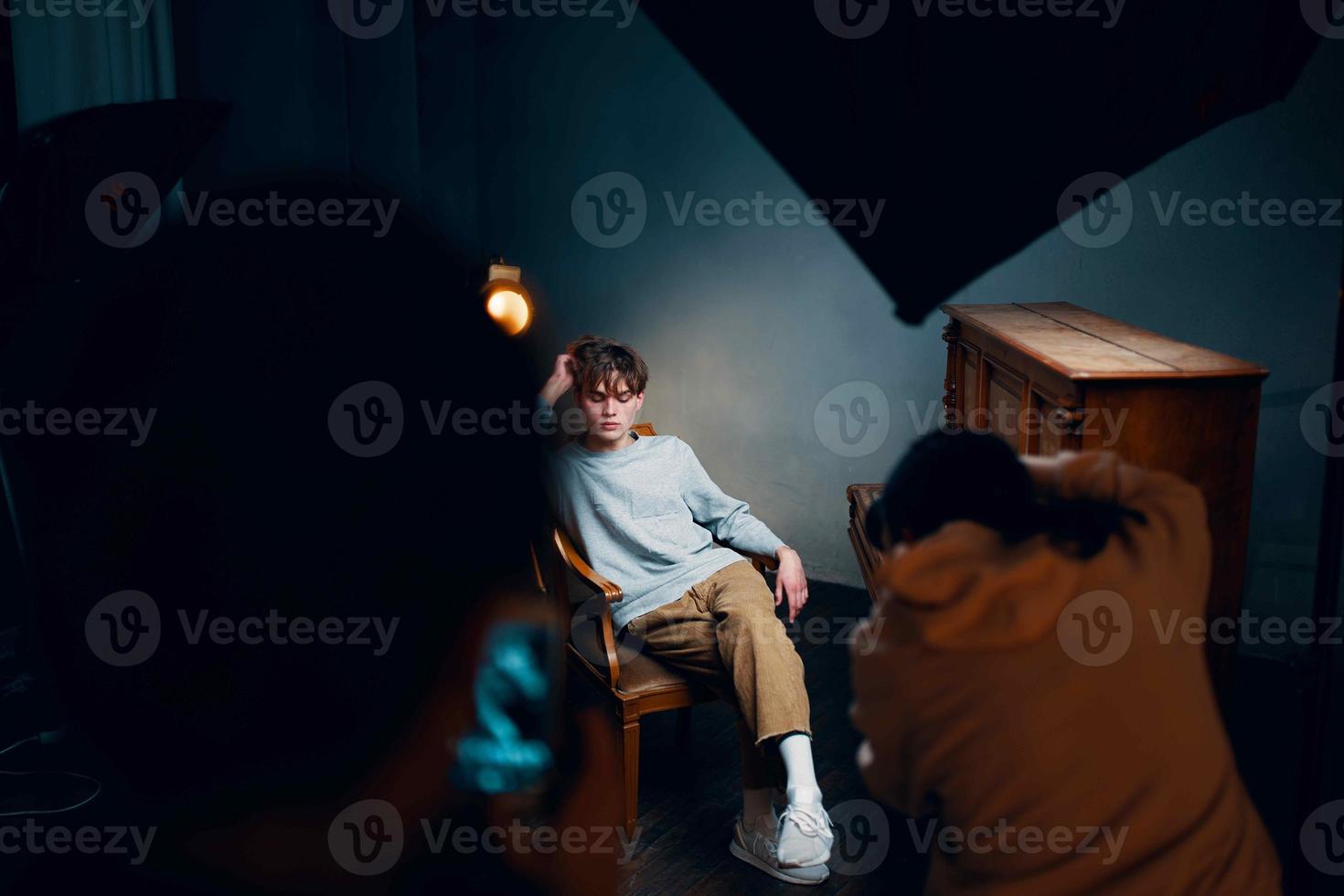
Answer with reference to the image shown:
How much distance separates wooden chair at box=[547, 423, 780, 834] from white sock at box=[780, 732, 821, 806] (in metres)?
0.31

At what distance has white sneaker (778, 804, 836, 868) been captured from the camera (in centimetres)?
224

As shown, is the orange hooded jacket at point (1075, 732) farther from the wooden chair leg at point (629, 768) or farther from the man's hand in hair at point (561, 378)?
the man's hand in hair at point (561, 378)

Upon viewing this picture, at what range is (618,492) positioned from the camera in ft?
9.03

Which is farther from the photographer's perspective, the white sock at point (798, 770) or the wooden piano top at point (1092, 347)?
the white sock at point (798, 770)

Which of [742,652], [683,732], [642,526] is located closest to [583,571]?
[642,526]

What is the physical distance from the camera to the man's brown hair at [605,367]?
2662mm

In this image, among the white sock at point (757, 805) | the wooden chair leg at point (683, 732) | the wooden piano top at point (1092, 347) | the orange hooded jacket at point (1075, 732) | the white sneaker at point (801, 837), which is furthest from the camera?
the wooden chair leg at point (683, 732)

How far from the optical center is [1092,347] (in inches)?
86.0

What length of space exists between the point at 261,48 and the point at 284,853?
30 cm

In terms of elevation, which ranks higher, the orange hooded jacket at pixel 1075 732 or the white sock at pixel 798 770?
the orange hooded jacket at pixel 1075 732

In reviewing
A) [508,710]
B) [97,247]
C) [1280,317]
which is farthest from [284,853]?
[1280,317]

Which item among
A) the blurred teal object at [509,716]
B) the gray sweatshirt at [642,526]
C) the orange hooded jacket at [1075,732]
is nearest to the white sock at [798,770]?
the gray sweatshirt at [642,526]

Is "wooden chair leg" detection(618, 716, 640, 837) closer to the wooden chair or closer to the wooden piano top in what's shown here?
the wooden chair

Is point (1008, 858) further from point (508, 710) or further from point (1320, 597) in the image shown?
point (508, 710)
